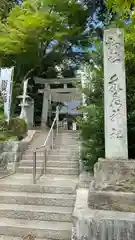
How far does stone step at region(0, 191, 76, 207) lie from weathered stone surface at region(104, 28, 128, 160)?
167 cm

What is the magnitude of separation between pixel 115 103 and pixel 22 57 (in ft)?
30.8

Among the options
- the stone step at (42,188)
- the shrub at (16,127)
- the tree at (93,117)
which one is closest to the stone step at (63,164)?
the tree at (93,117)

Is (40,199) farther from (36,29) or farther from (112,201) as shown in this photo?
(36,29)

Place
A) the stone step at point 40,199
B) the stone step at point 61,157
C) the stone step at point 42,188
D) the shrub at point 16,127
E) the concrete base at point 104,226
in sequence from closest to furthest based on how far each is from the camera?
the concrete base at point 104,226
the stone step at point 40,199
the stone step at point 42,188
the stone step at point 61,157
the shrub at point 16,127

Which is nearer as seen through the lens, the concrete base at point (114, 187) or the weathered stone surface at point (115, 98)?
the concrete base at point (114, 187)

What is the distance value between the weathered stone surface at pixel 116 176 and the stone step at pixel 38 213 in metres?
1.22

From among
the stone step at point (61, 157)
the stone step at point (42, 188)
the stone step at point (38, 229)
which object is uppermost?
the stone step at point (61, 157)

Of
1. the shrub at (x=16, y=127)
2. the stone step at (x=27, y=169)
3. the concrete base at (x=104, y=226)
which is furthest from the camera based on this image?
the shrub at (x=16, y=127)

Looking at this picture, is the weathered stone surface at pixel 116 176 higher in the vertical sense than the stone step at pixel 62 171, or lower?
higher

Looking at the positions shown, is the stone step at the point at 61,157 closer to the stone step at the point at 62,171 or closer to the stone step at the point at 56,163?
the stone step at the point at 56,163

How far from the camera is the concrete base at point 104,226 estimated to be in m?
2.90

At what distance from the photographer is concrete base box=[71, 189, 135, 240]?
290 centimetres

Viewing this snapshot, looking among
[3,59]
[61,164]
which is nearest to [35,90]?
[3,59]

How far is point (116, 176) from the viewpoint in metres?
3.25
